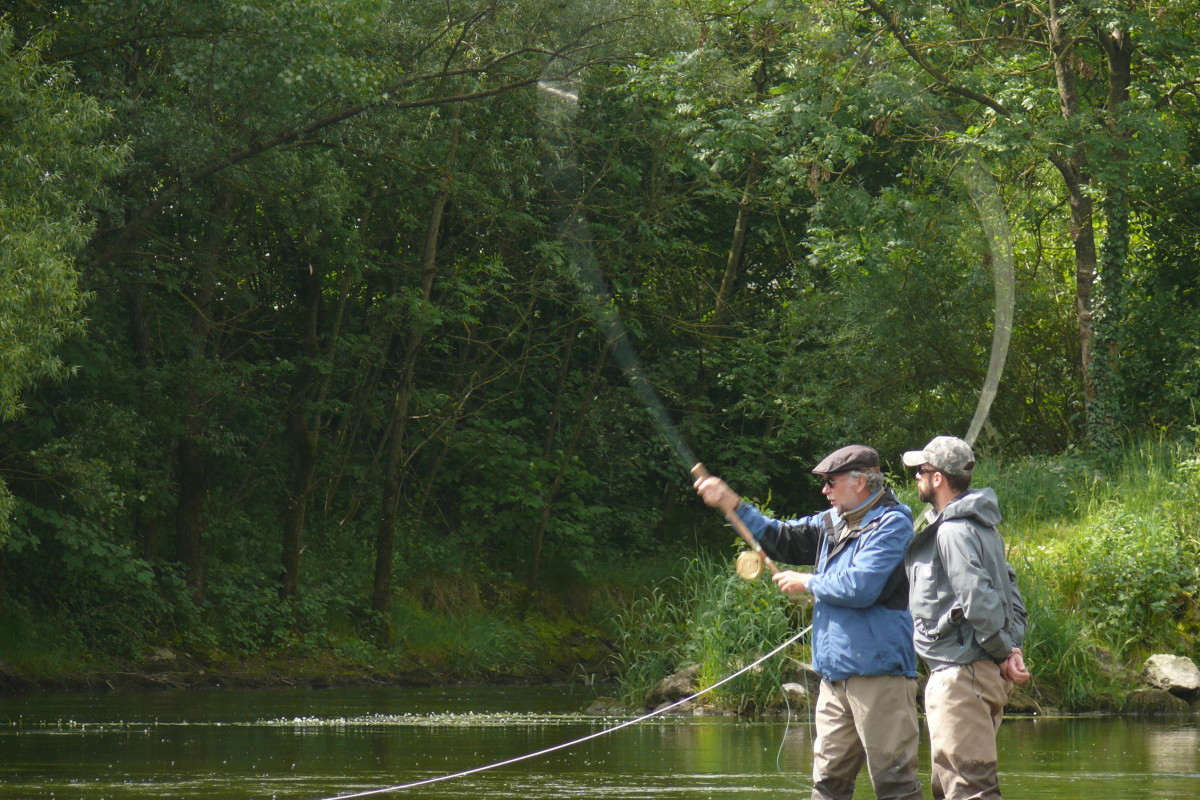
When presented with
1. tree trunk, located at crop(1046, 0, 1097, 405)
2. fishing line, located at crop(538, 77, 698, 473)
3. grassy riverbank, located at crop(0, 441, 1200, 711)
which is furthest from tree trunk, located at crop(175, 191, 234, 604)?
tree trunk, located at crop(1046, 0, 1097, 405)

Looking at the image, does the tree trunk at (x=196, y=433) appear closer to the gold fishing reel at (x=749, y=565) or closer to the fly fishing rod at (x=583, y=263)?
the fly fishing rod at (x=583, y=263)

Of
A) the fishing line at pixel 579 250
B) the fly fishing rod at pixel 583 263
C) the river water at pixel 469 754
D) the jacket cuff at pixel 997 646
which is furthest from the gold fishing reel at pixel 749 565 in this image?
the fishing line at pixel 579 250

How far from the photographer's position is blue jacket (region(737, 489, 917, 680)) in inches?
234

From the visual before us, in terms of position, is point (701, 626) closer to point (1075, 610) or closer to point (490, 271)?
point (1075, 610)

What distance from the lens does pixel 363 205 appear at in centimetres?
2388

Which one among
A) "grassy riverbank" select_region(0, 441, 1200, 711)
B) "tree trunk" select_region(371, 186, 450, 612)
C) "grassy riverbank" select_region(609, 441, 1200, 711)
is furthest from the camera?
"tree trunk" select_region(371, 186, 450, 612)

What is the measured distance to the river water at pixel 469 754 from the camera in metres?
8.60

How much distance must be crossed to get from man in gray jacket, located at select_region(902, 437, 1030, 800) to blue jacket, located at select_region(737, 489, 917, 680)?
0.07m

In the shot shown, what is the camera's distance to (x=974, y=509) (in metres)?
5.95

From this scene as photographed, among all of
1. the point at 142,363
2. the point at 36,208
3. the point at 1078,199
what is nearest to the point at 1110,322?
the point at 1078,199

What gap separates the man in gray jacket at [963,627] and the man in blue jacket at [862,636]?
0.10 metres

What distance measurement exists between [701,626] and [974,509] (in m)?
8.78

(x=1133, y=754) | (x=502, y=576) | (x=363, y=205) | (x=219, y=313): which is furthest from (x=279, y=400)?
(x=1133, y=754)

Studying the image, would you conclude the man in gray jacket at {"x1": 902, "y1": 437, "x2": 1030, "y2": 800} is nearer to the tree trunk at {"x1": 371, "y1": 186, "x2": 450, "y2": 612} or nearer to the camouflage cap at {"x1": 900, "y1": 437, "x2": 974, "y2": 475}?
the camouflage cap at {"x1": 900, "y1": 437, "x2": 974, "y2": 475}
